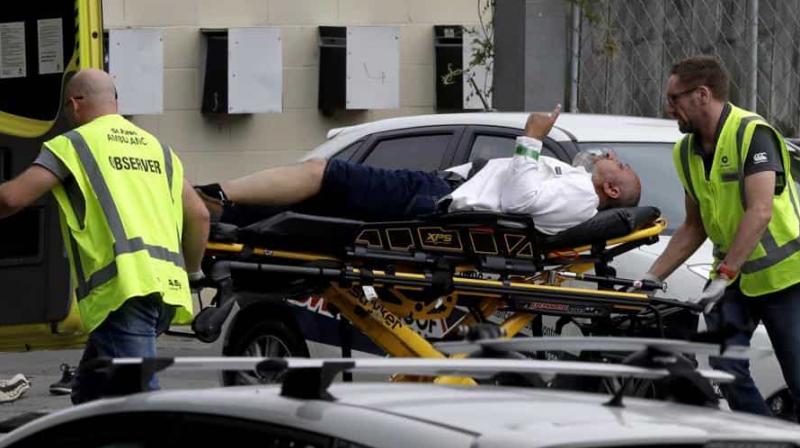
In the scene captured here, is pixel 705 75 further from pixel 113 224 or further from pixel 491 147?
pixel 113 224

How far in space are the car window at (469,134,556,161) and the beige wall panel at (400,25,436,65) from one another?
18.2ft

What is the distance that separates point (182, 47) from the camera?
14711 mm

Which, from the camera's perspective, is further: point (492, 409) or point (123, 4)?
point (123, 4)

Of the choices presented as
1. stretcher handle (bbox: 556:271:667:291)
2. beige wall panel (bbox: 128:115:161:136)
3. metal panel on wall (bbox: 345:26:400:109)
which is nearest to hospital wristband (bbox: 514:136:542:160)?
stretcher handle (bbox: 556:271:667:291)

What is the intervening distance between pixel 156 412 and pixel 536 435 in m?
0.93

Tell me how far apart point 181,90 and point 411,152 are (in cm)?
537

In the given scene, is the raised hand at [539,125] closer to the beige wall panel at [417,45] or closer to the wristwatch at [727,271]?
the wristwatch at [727,271]

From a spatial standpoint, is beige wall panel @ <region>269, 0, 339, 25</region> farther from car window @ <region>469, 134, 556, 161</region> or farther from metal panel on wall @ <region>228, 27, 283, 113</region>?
car window @ <region>469, 134, 556, 161</region>

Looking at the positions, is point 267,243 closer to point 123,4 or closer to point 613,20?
point 613,20

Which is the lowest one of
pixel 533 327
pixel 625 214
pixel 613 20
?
pixel 533 327

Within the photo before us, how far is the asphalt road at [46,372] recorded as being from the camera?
958 cm

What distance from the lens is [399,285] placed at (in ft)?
23.4

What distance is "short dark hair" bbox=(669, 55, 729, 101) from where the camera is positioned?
24.2ft

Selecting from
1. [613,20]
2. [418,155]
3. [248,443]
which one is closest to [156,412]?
[248,443]
